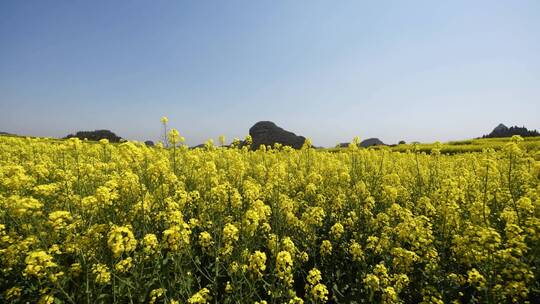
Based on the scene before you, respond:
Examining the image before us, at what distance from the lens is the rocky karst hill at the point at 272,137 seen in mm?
38469

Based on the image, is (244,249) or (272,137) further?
(272,137)

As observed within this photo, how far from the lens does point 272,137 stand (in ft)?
133

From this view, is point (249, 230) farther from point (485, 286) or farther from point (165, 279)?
point (485, 286)

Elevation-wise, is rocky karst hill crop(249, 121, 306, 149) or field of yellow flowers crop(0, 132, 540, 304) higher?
rocky karst hill crop(249, 121, 306, 149)

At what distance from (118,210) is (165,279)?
1.62m

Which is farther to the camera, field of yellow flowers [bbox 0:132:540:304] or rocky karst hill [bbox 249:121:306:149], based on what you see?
rocky karst hill [bbox 249:121:306:149]

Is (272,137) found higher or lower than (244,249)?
higher

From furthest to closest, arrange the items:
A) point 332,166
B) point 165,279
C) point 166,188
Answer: point 332,166 → point 166,188 → point 165,279

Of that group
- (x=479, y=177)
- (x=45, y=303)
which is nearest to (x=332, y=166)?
(x=479, y=177)

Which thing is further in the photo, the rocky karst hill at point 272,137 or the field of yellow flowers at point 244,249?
the rocky karst hill at point 272,137

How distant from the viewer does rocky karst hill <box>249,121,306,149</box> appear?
38469 millimetres

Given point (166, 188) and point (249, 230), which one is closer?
point (249, 230)

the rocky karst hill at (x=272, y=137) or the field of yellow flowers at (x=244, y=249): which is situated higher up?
the rocky karst hill at (x=272, y=137)

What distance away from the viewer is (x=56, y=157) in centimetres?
1054
